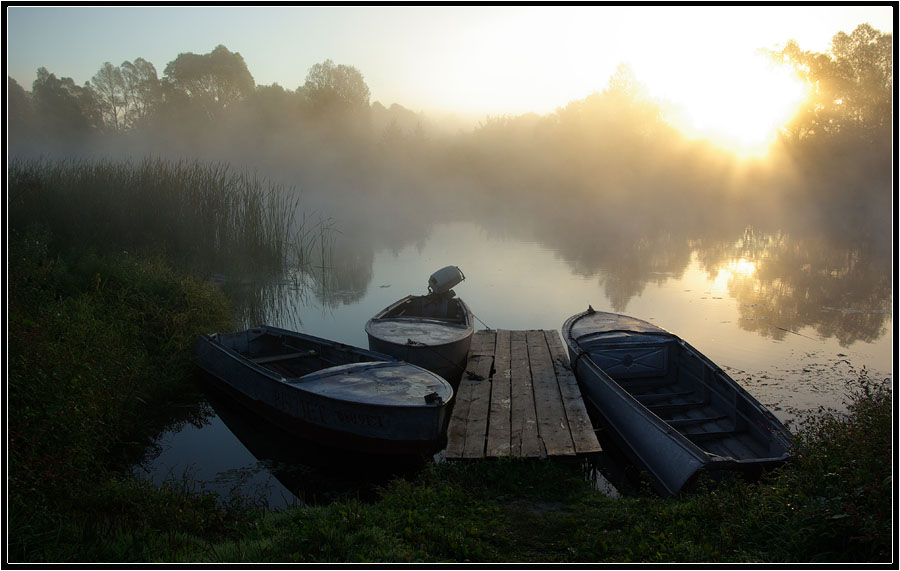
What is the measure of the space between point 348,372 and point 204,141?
54.4 meters

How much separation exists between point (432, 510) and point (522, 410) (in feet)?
9.79

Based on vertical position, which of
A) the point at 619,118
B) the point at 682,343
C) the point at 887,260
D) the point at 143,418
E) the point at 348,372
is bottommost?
the point at 143,418

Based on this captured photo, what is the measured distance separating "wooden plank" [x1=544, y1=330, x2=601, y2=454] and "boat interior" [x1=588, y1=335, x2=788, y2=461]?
61 centimetres

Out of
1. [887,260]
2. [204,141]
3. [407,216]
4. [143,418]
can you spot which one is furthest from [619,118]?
[143,418]

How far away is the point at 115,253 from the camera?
1292cm

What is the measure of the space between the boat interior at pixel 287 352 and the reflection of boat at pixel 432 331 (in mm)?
776

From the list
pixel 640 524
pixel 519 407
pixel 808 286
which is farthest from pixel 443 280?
pixel 808 286

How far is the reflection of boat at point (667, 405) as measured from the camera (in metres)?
6.04

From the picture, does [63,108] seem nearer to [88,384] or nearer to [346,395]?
[88,384]

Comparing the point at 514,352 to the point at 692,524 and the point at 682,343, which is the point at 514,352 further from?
the point at 692,524

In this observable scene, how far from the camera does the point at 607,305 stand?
15680 millimetres

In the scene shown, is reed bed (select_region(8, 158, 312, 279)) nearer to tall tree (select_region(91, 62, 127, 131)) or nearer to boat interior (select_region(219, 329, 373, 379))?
boat interior (select_region(219, 329, 373, 379))

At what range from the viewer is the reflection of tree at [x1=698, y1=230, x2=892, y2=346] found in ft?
43.5

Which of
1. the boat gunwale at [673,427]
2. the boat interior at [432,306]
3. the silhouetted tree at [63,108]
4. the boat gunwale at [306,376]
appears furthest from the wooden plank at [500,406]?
the silhouetted tree at [63,108]
